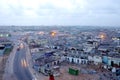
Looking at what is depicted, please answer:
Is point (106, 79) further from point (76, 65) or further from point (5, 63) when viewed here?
point (5, 63)

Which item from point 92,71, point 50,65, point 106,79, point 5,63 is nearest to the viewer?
point 106,79

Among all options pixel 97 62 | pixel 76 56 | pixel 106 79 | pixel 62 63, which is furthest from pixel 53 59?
pixel 106 79

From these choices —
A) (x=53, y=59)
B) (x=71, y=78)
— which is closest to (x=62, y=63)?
(x=53, y=59)

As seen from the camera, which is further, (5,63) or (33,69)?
(5,63)

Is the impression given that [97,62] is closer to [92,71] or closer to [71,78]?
[92,71]

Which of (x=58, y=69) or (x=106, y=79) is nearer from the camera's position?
(x=106, y=79)

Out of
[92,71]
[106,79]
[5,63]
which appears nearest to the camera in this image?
Answer: [106,79]

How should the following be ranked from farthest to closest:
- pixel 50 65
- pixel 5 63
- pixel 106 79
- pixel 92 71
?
pixel 5 63, pixel 50 65, pixel 92 71, pixel 106 79
